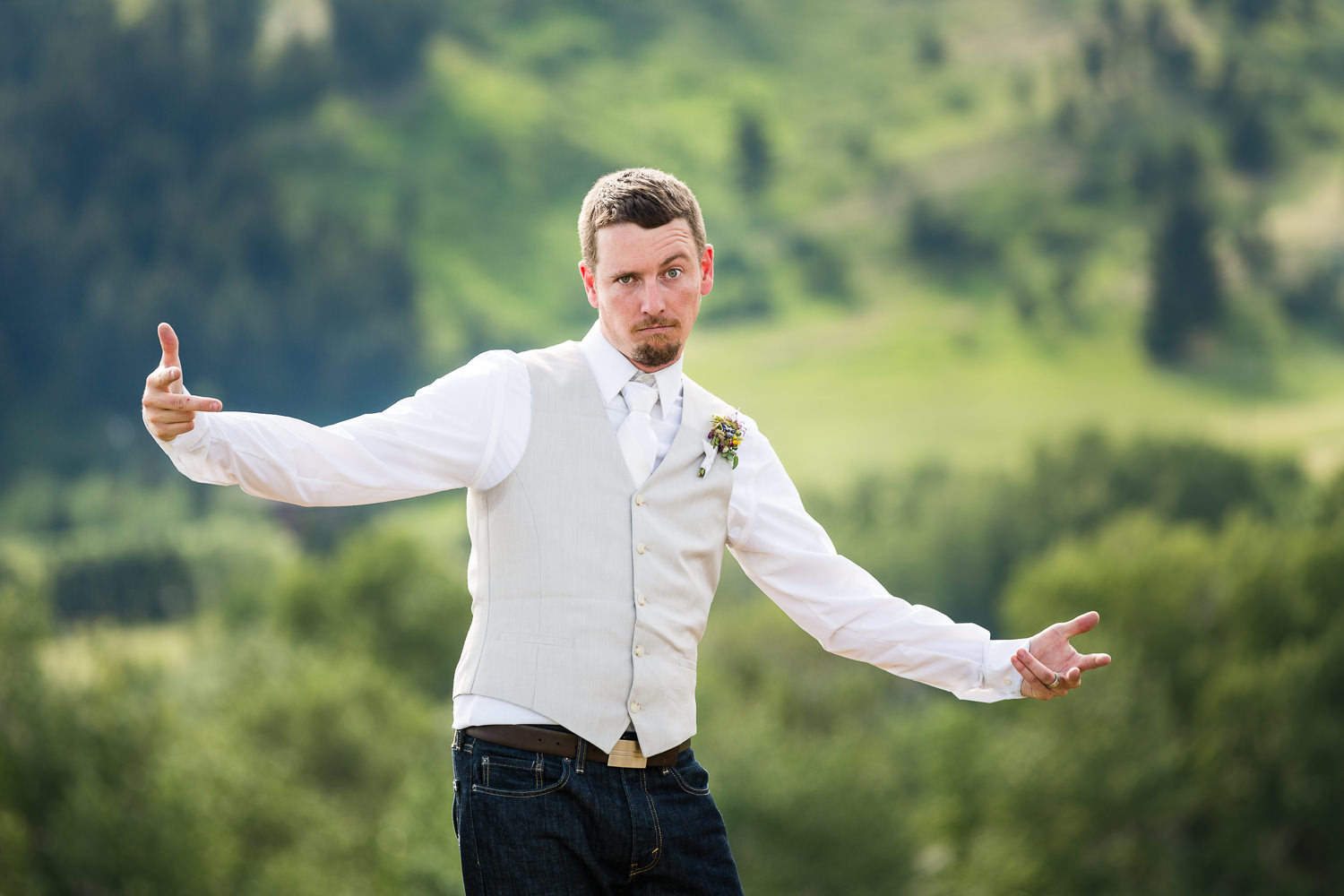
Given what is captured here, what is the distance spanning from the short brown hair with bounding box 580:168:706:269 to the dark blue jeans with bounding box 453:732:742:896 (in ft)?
3.87

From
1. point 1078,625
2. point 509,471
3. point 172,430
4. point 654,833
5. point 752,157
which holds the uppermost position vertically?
point 752,157

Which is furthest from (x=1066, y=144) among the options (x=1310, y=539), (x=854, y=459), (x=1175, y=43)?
(x=1310, y=539)

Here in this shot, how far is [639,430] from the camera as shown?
3486 mm

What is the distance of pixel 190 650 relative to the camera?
76562 mm

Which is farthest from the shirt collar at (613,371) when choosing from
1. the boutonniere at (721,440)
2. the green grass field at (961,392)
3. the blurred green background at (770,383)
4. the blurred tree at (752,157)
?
the blurred tree at (752,157)

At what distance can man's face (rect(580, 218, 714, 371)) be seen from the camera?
3455 millimetres

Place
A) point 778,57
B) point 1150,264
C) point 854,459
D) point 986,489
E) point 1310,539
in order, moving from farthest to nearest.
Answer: point 778,57 < point 1150,264 < point 854,459 < point 986,489 < point 1310,539

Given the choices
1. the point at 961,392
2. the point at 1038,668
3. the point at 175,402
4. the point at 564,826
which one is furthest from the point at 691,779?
the point at 961,392

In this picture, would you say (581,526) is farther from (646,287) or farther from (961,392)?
(961,392)

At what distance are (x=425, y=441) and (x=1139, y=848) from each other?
145 feet

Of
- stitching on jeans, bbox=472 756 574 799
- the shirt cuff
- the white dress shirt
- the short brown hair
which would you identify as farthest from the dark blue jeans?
the short brown hair

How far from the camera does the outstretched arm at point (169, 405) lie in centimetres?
299

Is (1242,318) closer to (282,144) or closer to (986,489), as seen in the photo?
(986,489)

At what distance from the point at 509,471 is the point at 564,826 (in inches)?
30.7
